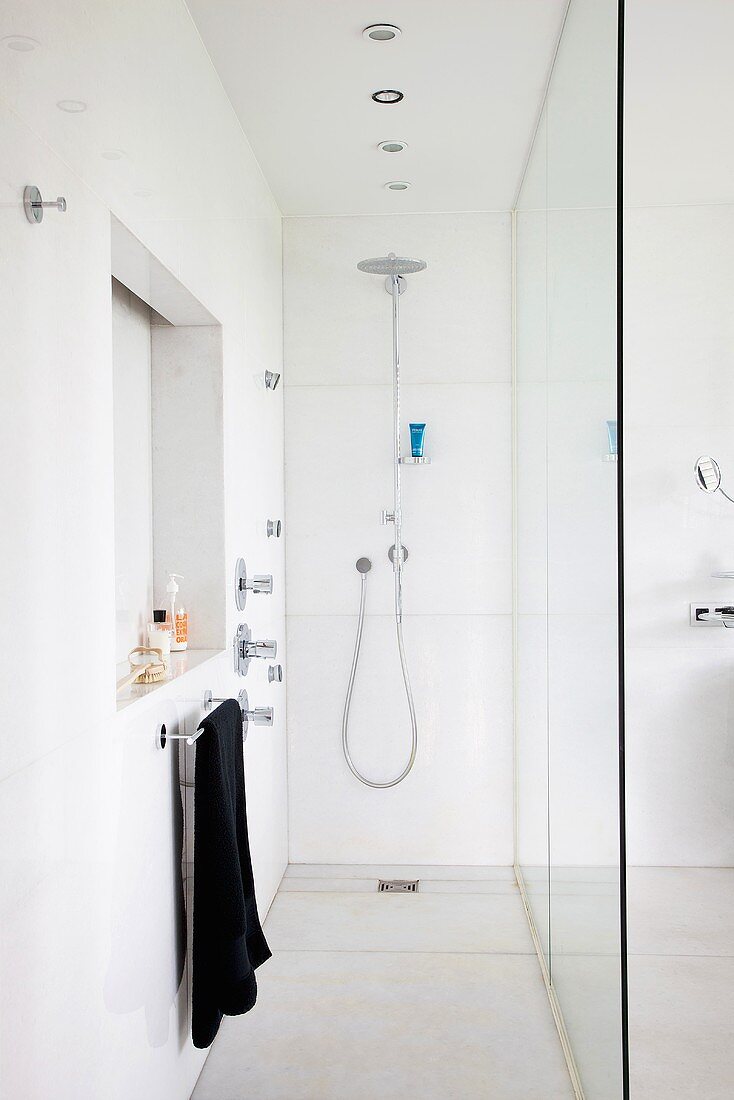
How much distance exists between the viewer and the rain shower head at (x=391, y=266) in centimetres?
328

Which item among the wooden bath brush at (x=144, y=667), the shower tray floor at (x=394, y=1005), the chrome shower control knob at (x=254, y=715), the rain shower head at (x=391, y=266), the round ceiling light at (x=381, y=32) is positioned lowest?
the shower tray floor at (x=394, y=1005)

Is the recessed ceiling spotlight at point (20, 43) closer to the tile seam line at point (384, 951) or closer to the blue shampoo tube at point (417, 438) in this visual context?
the blue shampoo tube at point (417, 438)

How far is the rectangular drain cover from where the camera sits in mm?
3348

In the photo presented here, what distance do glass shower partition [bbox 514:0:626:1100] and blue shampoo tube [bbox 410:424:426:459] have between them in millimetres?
534

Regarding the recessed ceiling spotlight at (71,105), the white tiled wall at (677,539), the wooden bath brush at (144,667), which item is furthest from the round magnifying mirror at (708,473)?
the recessed ceiling spotlight at (71,105)

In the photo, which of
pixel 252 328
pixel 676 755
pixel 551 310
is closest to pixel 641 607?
pixel 676 755

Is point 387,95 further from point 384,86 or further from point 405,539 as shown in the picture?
point 405,539

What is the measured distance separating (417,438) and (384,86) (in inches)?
49.5

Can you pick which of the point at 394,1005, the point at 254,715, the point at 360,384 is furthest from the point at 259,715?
the point at 360,384

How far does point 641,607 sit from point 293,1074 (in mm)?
2035

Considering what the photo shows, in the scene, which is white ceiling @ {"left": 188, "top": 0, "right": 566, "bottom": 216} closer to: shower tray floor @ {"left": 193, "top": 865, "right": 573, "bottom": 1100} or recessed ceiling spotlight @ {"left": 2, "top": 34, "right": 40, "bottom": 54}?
recessed ceiling spotlight @ {"left": 2, "top": 34, "right": 40, "bottom": 54}

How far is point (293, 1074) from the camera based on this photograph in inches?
87.6

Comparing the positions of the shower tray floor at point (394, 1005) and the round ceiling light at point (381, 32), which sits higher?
the round ceiling light at point (381, 32)

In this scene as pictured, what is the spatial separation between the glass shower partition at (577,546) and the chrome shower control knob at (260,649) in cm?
78
